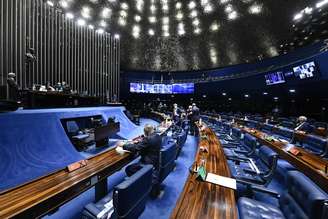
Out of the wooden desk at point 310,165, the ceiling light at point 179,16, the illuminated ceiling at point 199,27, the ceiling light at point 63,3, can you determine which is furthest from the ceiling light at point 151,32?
the wooden desk at point 310,165

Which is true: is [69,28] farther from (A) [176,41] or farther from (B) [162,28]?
(A) [176,41]

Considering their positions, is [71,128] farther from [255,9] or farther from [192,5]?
[192,5]

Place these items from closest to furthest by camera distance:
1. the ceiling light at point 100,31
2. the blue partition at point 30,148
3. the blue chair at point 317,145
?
the blue partition at point 30,148, the blue chair at point 317,145, the ceiling light at point 100,31

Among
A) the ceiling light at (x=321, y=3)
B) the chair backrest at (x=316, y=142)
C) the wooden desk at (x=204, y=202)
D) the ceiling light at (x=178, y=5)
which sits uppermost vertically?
the ceiling light at (x=178, y=5)

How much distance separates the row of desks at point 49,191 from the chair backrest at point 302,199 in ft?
6.54

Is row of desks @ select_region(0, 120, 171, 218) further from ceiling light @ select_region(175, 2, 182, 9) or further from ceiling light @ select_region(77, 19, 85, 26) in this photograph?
ceiling light @ select_region(175, 2, 182, 9)

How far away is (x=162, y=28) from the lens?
16766 millimetres

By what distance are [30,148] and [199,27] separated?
49.8ft

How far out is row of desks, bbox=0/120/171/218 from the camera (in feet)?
4.37

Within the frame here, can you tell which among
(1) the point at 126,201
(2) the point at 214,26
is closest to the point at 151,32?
(2) the point at 214,26

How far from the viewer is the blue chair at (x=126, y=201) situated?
4.12 ft

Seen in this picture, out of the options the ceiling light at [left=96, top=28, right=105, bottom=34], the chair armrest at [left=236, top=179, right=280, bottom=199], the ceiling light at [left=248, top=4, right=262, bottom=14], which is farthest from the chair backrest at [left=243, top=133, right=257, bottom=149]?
the ceiling light at [left=96, top=28, right=105, bottom=34]

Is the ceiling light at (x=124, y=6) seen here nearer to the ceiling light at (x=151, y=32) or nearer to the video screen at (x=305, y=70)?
the ceiling light at (x=151, y=32)

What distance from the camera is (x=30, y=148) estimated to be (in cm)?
359
